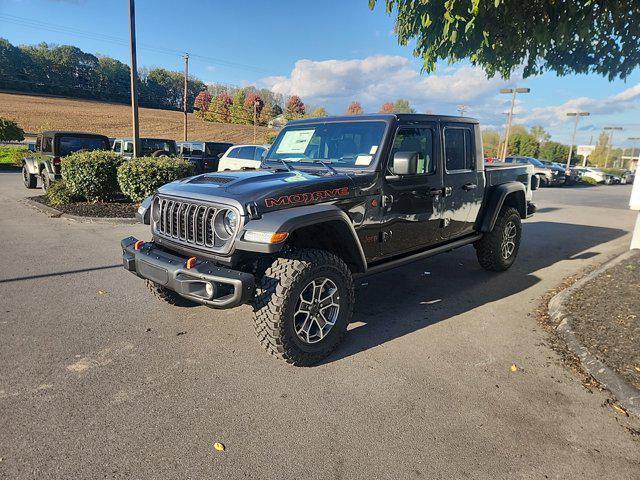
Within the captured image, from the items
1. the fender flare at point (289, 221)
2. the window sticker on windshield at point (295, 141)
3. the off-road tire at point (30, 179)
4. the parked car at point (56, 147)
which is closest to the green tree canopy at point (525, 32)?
the window sticker on windshield at point (295, 141)

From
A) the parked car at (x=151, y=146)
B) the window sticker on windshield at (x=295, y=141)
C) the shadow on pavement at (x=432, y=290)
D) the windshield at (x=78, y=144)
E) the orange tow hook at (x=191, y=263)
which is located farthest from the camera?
the parked car at (x=151, y=146)

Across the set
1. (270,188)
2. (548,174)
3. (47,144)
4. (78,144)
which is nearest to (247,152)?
(78,144)

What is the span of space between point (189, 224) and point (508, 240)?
4.67 metres

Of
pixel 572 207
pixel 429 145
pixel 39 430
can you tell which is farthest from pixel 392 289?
pixel 572 207

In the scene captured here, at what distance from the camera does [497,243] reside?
19.3 feet

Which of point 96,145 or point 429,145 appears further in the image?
point 96,145

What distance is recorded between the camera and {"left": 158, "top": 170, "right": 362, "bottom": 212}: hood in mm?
3236

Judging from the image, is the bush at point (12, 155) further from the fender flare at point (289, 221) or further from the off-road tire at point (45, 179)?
the fender flare at point (289, 221)

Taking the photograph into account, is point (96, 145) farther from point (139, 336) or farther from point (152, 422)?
point (152, 422)

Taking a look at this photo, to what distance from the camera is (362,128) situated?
4207 millimetres

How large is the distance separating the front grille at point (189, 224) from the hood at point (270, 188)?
0.08 m

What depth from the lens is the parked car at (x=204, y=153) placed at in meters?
17.1

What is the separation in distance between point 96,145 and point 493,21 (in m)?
12.0

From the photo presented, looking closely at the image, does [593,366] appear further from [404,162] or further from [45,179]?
[45,179]
